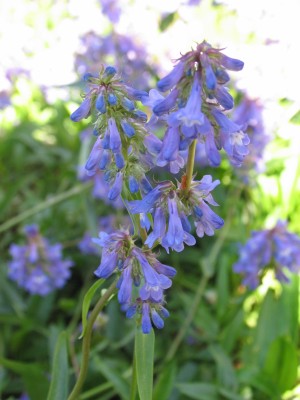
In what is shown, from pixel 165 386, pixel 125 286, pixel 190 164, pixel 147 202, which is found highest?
pixel 190 164

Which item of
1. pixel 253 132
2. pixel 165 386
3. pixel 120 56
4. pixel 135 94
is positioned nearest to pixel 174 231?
pixel 135 94

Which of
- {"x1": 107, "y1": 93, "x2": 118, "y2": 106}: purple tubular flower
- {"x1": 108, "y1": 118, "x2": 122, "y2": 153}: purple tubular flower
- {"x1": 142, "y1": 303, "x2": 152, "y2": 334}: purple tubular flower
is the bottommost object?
{"x1": 142, "y1": 303, "x2": 152, "y2": 334}: purple tubular flower

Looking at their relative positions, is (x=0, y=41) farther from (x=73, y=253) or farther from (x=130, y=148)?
(x=130, y=148)

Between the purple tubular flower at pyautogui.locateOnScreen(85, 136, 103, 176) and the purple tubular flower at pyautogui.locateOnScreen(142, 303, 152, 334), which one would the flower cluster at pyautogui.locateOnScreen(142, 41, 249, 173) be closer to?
the purple tubular flower at pyautogui.locateOnScreen(85, 136, 103, 176)

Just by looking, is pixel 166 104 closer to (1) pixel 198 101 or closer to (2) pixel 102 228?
(1) pixel 198 101

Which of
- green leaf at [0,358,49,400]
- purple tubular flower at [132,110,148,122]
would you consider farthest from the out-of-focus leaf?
purple tubular flower at [132,110,148,122]

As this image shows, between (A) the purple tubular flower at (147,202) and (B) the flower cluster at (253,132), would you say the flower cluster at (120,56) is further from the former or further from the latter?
(A) the purple tubular flower at (147,202)
